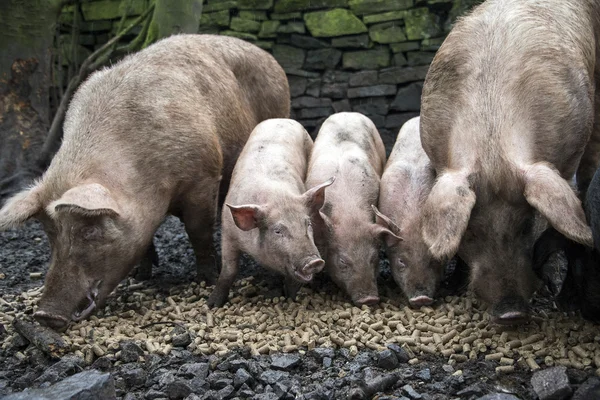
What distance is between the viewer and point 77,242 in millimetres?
4965

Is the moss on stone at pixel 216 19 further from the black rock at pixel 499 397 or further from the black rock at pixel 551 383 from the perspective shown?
the black rock at pixel 499 397

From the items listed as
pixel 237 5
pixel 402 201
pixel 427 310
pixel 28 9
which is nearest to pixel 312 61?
pixel 237 5

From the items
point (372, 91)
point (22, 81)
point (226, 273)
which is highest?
point (372, 91)

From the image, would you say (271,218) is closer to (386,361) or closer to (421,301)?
(421,301)

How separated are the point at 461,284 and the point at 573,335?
4.66 ft

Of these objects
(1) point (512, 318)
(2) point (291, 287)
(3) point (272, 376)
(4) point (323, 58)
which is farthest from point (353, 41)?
(3) point (272, 376)

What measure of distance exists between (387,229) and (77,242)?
214 cm

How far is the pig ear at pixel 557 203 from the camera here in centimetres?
384

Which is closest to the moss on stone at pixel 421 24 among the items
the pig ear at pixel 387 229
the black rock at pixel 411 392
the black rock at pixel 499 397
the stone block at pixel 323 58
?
the stone block at pixel 323 58

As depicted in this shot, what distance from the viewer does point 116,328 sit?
5082mm

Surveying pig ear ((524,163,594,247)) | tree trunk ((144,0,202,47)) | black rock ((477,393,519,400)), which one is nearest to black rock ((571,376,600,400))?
black rock ((477,393,519,400))

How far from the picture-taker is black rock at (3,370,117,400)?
3333mm

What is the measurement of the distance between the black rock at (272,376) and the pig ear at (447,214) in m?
1.04

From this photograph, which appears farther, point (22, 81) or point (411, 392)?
point (22, 81)
